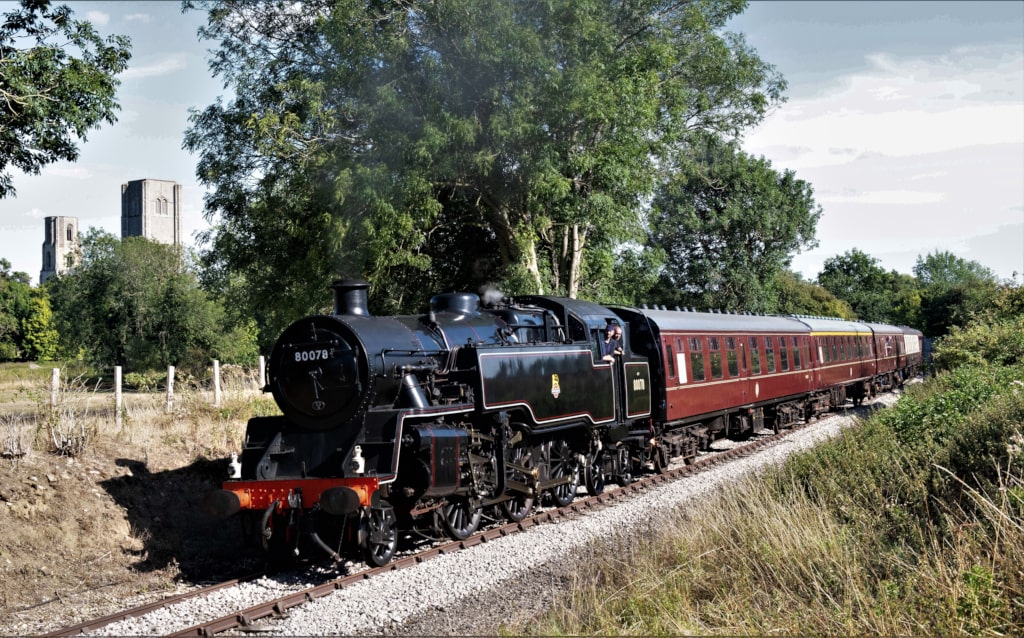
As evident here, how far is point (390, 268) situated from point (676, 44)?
9.73 metres

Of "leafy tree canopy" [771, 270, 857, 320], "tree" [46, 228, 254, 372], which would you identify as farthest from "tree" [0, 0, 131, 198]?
"leafy tree canopy" [771, 270, 857, 320]

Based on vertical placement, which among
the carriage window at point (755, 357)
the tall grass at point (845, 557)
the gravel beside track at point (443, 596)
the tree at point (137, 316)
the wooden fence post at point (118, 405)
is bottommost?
the gravel beside track at point (443, 596)

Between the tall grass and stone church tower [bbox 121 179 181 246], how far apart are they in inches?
4676

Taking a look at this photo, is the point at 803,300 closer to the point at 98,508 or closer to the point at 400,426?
the point at 400,426

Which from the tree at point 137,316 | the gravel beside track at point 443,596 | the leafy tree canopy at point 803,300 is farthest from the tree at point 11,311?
the gravel beside track at point 443,596

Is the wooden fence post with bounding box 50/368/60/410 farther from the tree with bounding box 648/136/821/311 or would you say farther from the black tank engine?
the tree with bounding box 648/136/821/311

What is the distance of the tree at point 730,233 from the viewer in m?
44.6

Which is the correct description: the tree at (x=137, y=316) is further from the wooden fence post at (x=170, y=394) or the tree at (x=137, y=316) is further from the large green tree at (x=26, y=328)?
the wooden fence post at (x=170, y=394)

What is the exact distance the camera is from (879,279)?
74812mm

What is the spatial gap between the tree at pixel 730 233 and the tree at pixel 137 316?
2512 cm

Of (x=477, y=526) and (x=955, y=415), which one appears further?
(x=955, y=415)

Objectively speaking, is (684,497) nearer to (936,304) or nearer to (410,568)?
(410,568)

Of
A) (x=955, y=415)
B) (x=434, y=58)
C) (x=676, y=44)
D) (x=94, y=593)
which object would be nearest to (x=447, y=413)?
(x=94, y=593)

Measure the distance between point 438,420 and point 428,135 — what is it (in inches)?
369
